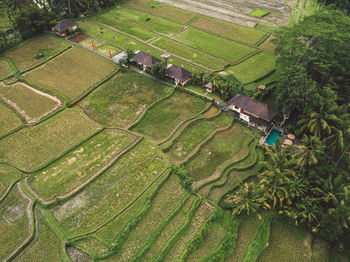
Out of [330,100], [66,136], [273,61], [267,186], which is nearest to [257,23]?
[273,61]

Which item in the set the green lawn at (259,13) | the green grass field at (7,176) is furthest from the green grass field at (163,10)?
the green grass field at (7,176)

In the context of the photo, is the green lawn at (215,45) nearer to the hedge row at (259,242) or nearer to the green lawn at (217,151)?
the green lawn at (217,151)

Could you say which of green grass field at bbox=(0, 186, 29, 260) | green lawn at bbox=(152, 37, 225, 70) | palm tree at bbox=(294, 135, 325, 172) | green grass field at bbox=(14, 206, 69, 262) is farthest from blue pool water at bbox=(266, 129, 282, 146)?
green grass field at bbox=(0, 186, 29, 260)

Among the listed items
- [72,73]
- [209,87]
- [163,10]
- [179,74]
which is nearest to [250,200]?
[209,87]

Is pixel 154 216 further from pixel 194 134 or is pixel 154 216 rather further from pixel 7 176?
pixel 7 176

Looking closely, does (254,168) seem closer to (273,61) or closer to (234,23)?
(273,61)
